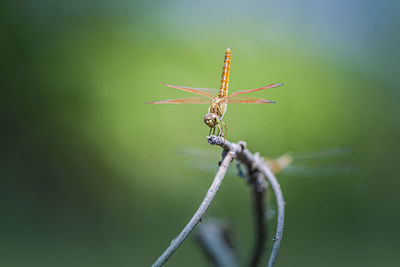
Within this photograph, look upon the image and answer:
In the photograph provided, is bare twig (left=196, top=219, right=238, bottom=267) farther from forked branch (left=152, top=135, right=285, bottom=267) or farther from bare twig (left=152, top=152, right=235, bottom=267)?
bare twig (left=152, top=152, right=235, bottom=267)

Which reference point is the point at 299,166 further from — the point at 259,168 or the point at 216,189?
the point at 216,189

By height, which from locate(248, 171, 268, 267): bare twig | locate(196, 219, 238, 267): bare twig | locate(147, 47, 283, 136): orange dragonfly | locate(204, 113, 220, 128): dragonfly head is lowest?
locate(196, 219, 238, 267): bare twig

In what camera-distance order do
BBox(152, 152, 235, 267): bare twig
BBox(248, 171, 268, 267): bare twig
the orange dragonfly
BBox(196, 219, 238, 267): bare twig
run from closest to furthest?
BBox(152, 152, 235, 267): bare twig → the orange dragonfly → BBox(248, 171, 268, 267): bare twig → BBox(196, 219, 238, 267): bare twig

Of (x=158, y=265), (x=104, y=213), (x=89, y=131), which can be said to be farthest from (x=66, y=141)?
(x=158, y=265)

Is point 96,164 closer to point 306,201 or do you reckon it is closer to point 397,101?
point 306,201

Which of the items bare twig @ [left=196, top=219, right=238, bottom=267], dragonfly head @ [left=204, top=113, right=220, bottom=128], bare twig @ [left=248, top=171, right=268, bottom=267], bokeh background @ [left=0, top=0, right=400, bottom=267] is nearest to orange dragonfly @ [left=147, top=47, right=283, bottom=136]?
dragonfly head @ [left=204, top=113, right=220, bottom=128]

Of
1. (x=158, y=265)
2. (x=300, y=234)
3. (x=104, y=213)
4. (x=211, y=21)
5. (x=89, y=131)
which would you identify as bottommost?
(x=104, y=213)
